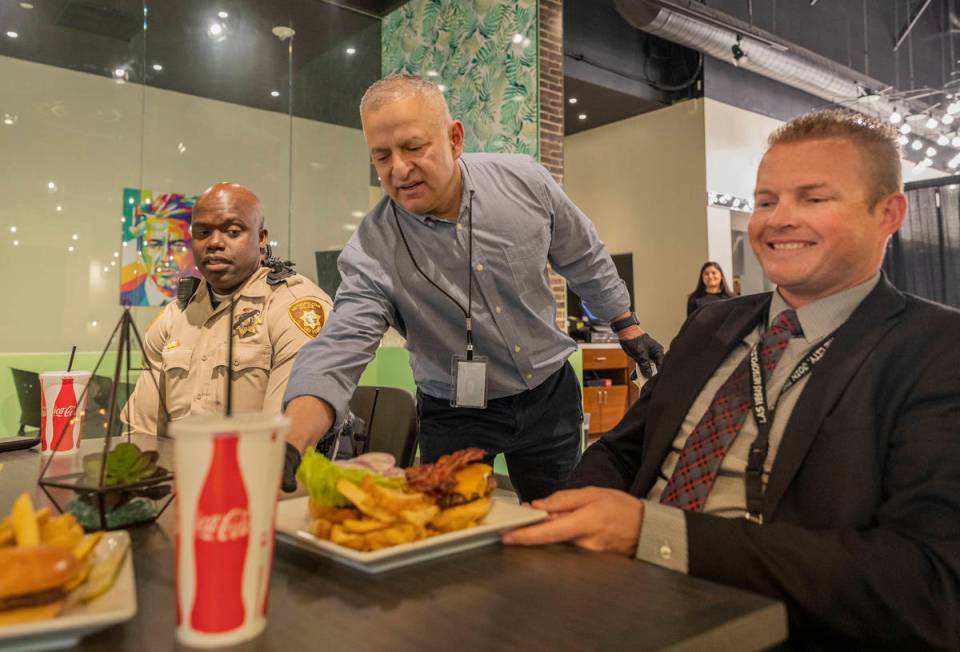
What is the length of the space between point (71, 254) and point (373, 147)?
3859mm

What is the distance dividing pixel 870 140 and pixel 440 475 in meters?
1.01

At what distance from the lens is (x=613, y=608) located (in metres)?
0.69

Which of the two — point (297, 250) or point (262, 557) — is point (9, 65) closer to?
point (297, 250)

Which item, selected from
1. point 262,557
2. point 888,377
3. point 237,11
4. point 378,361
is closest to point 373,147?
point 888,377

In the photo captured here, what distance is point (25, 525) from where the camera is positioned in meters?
0.70

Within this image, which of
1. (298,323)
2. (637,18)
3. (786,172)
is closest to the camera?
(786,172)

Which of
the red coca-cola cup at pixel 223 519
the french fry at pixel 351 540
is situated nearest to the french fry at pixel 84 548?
the red coca-cola cup at pixel 223 519

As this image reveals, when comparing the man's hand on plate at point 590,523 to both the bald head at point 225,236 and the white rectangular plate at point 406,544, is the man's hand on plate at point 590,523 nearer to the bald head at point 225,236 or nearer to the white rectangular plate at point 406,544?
the white rectangular plate at point 406,544

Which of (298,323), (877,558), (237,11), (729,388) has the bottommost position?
(877,558)

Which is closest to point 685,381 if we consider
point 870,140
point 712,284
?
point 870,140

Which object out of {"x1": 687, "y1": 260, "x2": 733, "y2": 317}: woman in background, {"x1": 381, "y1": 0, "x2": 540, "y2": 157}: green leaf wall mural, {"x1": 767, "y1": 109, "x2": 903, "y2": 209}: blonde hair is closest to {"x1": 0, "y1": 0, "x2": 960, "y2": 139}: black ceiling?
{"x1": 381, "y1": 0, "x2": 540, "y2": 157}: green leaf wall mural

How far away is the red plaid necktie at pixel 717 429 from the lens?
4.15ft

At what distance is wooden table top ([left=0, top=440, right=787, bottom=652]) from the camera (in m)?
0.62

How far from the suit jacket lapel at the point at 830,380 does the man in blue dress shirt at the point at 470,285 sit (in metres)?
Answer: 0.96
